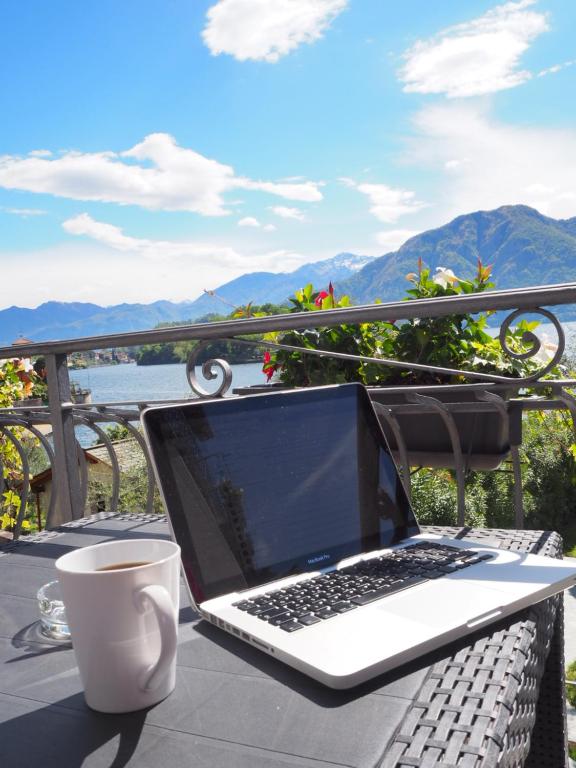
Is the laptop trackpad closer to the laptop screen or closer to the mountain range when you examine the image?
the laptop screen

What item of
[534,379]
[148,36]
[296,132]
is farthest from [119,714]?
[296,132]

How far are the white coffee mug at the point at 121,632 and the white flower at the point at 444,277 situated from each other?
220 centimetres

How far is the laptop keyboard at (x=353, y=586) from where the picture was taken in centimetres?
72

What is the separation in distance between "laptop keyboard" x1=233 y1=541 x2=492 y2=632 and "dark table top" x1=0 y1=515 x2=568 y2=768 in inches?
2.1

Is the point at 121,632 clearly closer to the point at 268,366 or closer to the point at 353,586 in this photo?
the point at 353,586

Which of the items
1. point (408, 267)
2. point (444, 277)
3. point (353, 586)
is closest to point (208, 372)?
point (353, 586)

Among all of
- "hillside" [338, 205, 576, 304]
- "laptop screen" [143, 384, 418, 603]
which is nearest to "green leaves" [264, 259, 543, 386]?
"laptop screen" [143, 384, 418, 603]

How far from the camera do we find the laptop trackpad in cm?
68

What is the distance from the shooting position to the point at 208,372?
174 cm

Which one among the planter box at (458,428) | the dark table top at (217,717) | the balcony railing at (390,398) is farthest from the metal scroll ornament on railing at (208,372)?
the dark table top at (217,717)

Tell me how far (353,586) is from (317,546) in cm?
12

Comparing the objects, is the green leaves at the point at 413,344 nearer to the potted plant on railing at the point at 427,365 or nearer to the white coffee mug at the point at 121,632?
the potted plant on railing at the point at 427,365

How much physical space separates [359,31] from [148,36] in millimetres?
32853

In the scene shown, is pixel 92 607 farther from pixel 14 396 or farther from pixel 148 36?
pixel 148 36
